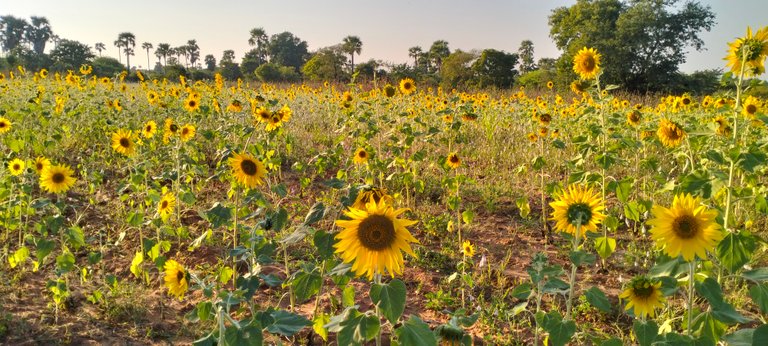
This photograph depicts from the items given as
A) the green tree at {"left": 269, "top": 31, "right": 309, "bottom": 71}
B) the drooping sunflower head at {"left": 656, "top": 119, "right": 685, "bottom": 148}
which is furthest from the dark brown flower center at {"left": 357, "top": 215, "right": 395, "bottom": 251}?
the green tree at {"left": 269, "top": 31, "right": 309, "bottom": 71}

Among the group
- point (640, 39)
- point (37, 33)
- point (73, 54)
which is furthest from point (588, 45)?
point (37, 33)

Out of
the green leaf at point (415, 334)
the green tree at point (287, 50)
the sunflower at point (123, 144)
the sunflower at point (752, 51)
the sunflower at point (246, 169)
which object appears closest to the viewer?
the green leaf at point (415, 334)

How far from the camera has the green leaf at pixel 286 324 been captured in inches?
51.9

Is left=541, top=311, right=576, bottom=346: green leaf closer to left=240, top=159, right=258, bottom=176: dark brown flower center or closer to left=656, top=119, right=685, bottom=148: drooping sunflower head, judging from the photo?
left=240, top=159, right=258, bottom=176: dark brown flower center

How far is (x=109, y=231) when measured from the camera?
135 inches

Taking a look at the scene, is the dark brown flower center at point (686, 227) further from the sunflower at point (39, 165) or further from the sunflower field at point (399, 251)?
the sunflower at point (39, 165)

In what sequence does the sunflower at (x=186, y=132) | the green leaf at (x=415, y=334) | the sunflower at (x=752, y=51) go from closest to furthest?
the green leaf at (x=415, y=334) → the sunflower at (x=752, y=51) → the sunflower at (x=186, y=132)

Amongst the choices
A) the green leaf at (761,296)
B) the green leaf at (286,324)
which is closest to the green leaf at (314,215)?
the green leaf at (286,324)

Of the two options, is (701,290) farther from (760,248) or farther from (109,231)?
(109,231)

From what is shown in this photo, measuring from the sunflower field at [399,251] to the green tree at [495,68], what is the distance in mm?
19775

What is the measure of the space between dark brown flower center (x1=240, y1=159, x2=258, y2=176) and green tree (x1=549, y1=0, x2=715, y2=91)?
2615 cm

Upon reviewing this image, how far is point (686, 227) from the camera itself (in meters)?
1.39

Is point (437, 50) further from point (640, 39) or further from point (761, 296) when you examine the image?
point (761, 296)

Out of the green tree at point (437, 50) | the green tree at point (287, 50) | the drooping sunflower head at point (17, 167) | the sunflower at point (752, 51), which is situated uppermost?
the green tree at point (287, 50)
